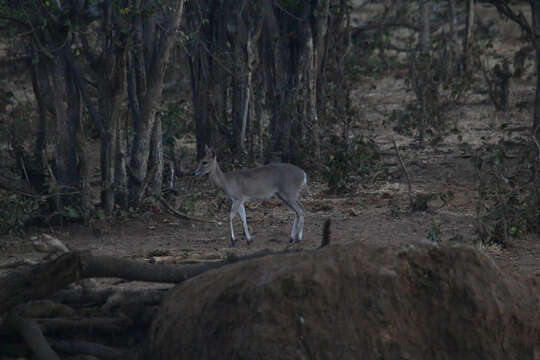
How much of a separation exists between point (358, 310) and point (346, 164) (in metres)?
7.28

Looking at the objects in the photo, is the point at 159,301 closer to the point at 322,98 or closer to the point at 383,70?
the point at 322,98

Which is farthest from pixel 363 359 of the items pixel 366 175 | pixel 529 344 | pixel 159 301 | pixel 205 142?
pixel 205 142

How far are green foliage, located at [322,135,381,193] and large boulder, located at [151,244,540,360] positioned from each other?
664 cm

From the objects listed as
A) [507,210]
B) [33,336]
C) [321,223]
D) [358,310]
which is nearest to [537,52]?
[507,210]

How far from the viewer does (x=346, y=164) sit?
12.1 metres

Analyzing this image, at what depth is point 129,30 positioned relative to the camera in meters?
9.91

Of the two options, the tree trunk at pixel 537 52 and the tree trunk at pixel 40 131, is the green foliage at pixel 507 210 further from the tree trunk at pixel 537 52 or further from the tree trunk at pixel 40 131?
the tree trunk at pixel 40 131

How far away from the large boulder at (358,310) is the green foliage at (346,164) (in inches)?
261

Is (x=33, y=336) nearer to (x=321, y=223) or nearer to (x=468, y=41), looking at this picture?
(x=321, y=223)

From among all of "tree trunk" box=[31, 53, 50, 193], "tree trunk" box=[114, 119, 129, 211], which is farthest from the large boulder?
"tree trunk" box=[31, 53, 50, 193]

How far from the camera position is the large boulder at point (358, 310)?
16.0 ft

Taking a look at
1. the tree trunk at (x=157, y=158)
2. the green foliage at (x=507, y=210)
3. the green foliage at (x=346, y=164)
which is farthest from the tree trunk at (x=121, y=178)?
the green foliage at (x=507, y=210)

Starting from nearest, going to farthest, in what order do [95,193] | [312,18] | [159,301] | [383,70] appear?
[159,301] → [95,193] → [312,18] → [383,70]

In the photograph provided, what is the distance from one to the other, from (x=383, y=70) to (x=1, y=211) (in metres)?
13.8
